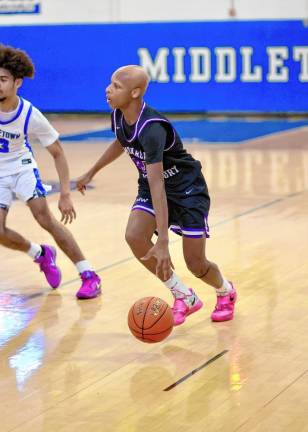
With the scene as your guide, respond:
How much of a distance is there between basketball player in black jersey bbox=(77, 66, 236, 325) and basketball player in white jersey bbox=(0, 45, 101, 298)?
2.55 ft

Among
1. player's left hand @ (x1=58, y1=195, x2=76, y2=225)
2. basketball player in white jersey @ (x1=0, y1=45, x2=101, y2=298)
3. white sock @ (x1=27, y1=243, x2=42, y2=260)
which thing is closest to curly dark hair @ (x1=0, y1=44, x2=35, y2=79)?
basketball player in white jersey @ (x1=0, y1=45, x2=101, y2=298)

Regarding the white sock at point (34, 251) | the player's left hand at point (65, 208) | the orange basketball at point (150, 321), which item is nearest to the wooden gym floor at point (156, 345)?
the orange basketball at point (150, 321)

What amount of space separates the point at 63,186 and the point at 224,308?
134 centimetres

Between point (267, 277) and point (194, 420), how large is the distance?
288 centimetres

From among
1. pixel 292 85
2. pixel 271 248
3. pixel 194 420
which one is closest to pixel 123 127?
pixel 194 420

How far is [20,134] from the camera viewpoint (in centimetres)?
693

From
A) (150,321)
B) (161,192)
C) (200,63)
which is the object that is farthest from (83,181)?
(200,63)

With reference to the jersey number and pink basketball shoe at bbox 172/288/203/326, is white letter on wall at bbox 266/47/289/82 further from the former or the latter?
pink basketball shoe at bbox 172/288/203/326

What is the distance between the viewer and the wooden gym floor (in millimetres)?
4703

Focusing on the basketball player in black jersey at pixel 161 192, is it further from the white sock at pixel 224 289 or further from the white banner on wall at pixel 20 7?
the white banner on wall at pixel 20 7

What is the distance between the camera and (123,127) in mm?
5844

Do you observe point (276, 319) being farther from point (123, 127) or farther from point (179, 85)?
point (179, 85)

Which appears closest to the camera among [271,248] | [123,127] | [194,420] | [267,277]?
[194,420]

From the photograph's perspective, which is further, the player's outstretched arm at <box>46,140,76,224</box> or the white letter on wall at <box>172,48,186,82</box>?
the white letter on wall at <box>172,48,186,82</box>
